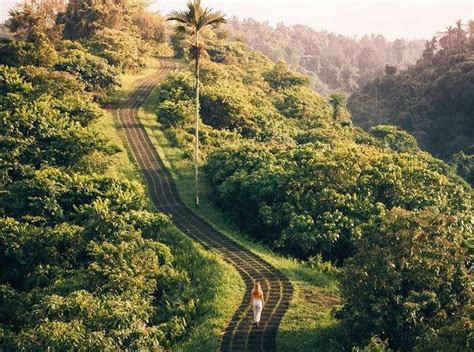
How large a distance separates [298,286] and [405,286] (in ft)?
20.2

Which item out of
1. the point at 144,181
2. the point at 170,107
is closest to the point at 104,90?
the point at 170,107

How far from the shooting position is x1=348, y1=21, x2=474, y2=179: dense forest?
270 ft

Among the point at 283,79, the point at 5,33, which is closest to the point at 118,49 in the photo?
the point at 283,79

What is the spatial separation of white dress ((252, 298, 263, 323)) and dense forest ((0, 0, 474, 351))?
96.6 inches

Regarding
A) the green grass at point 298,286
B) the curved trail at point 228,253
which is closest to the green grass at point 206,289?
the curved trail at point 228,253

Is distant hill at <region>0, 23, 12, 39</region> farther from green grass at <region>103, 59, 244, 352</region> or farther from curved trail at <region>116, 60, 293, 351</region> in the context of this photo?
green grass at <region>103, 59, 244, 352</region>

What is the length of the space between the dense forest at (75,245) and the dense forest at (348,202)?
567 centimetres

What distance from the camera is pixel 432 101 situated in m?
88.6

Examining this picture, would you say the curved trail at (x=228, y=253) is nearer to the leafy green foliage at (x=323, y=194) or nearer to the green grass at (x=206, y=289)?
the green grass at (x=206, y=289)

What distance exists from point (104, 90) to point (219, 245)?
2756cm

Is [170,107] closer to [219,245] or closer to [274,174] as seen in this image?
[274,174]

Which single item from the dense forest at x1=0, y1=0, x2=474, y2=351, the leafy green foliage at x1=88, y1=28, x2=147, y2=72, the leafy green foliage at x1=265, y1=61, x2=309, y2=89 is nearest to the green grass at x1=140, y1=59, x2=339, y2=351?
the dense forest at x1=0, y1=0, x2=474, y2=351

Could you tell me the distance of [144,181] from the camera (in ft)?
122

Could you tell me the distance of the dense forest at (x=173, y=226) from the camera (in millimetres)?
18078
